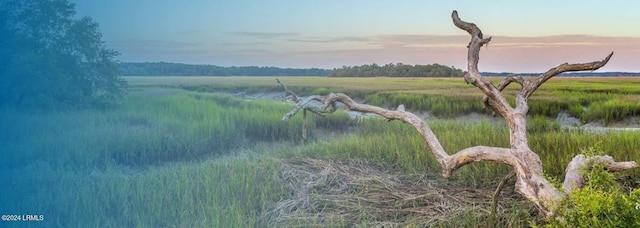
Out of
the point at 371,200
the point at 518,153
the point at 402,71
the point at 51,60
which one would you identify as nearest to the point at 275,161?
the point at 371,200

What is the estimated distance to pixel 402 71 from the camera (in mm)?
10906

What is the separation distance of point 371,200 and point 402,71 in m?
7.63

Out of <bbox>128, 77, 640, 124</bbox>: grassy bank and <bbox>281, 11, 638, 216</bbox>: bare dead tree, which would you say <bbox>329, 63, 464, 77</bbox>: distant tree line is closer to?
<bbox>128, 77, 640, 124</bbox>: grassy bank

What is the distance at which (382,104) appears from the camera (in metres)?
9.21

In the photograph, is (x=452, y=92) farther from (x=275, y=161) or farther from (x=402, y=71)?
(x=275, y=161)

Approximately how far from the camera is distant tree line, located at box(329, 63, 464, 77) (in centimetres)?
1059

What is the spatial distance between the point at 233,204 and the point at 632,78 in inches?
270

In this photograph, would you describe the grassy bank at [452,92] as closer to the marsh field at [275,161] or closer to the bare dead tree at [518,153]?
the marsh field at [275,161]

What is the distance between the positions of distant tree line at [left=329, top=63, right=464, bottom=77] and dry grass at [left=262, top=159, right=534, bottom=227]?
6581 millimetres

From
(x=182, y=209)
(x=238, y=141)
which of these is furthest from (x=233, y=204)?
(x=238, y=141)

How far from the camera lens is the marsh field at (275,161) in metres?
3.32

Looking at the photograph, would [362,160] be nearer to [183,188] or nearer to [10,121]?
[183,188]

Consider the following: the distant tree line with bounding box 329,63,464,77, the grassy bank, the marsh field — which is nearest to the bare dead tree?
the marsh field

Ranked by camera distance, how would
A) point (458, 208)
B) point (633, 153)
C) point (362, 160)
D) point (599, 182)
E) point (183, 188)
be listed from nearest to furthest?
point (599, 182)
point (458, 208)
point (183, 188)
point (633, 153)
point (362, 160)
